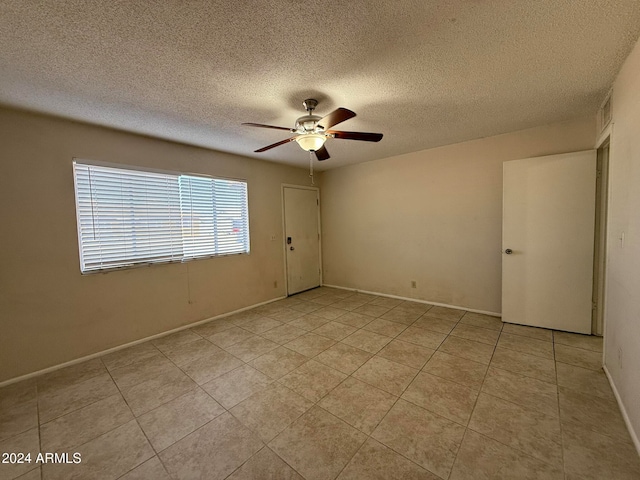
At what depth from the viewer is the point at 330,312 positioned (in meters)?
3.90

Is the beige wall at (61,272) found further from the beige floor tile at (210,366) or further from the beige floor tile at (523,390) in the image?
the beige floor tile at (523,390)

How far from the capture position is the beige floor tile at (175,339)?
297cm

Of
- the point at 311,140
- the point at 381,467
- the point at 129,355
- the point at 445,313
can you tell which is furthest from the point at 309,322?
the point at 311,140

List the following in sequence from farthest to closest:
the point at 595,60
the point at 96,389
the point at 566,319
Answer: the point at 566,319 < the point at 96,389 < the point at 595,60

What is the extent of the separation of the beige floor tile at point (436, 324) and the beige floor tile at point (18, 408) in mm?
3611

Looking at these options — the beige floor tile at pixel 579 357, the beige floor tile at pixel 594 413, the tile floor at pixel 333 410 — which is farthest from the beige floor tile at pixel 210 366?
the beige floor tile at pixel 579 357

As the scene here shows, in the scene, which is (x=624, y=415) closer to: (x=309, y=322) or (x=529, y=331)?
(x=529, y=331)

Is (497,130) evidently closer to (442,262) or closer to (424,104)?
(424,104)

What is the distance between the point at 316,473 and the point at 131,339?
2.68 m

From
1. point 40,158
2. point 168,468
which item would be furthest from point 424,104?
point 40,158

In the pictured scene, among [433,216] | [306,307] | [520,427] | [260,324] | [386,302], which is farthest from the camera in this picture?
[386,302]

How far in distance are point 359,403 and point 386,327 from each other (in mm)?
1458

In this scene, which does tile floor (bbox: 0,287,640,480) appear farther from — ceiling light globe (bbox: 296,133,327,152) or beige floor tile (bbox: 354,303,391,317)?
ceiling light globe (bbox: 296,133,327,152)

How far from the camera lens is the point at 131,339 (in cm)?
299
